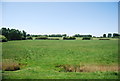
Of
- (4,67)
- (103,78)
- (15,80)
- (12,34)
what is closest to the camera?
(15,80)

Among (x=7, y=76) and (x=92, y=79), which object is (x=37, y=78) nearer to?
(x=7, y=76)

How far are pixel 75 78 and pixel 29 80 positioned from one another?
115 inches

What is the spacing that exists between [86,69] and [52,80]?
4.78m

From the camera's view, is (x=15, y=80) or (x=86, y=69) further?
(x=86, y=69)

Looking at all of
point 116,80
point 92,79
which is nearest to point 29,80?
point 92,79

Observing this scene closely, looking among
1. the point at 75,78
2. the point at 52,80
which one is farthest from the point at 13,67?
the point at 75,78

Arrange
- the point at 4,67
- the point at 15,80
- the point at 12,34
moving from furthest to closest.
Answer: the point at 12,34 → the point at 4,67 → the point at 15,80

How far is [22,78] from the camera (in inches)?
396

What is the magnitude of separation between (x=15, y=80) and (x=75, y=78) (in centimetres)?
378

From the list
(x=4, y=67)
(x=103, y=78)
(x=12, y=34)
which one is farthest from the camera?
(x=12, y=34)

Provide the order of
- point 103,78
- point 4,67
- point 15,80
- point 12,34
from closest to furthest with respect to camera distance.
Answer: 1. point 15,80
2. point 103,78
3. point 4,67
4. point 12,34

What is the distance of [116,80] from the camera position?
1006 centimetres

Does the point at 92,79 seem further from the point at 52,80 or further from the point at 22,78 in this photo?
the point at 22,78

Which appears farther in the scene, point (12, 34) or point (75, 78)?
point (12, 34)
